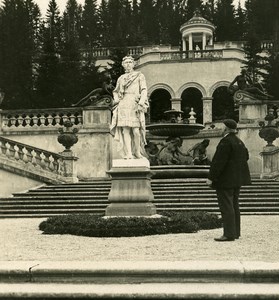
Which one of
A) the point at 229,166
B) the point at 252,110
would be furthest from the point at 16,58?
the point at 229,166

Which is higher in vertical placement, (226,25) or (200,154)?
(226,25)

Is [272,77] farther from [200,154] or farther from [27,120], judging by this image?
[27,120]

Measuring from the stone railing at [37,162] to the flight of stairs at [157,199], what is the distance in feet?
3.86

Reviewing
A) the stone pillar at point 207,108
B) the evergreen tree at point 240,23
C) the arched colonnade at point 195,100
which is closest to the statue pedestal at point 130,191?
the arched colonnade at point 195,100

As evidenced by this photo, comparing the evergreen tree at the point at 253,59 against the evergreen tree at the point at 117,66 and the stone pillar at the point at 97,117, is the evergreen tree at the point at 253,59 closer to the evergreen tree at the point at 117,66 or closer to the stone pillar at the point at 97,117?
the evergreen tree at the point at 117,66

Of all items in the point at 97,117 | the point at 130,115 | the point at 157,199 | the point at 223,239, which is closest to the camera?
the point at 223,239

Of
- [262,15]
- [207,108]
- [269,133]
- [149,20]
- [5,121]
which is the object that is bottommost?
[269,133]

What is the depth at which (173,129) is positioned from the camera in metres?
20.9

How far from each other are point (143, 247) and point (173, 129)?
13.4 meters

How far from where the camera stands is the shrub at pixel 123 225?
30.4 ft

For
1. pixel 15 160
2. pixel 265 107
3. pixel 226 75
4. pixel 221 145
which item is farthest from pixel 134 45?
pixel 221 145

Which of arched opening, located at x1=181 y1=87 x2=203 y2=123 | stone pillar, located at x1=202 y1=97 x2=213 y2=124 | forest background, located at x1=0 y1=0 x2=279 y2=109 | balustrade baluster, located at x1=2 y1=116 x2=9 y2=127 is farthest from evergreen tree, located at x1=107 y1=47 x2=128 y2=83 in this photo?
balustrade baluster, located at x1=2 y1=116 x2=9 y2=127

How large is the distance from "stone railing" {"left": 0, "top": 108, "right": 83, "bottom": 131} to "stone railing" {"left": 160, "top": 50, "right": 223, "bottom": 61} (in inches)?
632

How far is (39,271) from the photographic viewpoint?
5715 millimetres
